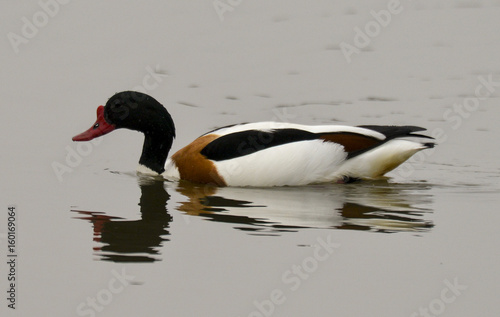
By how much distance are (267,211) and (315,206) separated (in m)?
0.53

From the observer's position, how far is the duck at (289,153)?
33.3 feet

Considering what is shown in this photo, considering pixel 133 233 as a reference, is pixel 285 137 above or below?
above

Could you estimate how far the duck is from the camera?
33.3ft

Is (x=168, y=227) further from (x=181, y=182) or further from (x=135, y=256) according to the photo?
(x=181, y=182)

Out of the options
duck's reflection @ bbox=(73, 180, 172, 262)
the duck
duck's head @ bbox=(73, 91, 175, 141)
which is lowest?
duck's reflection @ bbox=(73, 180, 172, 262)

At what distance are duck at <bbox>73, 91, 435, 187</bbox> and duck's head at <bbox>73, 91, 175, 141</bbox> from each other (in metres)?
0.02

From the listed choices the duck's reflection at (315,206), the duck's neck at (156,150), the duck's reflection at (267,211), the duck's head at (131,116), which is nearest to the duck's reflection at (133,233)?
the duck's reflection at (267,211)

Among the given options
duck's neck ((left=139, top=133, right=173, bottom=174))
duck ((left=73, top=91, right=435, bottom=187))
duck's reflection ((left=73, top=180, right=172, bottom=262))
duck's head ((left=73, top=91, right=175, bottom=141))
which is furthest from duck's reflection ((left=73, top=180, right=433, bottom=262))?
duck's head ((left=73, top=91, right=175, bottom=141))

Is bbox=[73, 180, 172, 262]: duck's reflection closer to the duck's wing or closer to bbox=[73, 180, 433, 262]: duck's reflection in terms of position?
bbox=[73, 180, 433, 262]: duck's reflection

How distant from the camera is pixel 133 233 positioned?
321 inches

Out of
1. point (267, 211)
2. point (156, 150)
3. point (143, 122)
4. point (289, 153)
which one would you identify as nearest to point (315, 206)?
point (267, 211)

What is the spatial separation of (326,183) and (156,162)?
6.15ft

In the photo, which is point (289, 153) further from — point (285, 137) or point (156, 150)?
point (156, 150)

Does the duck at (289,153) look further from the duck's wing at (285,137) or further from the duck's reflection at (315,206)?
the duck's reflection at (315,206)
